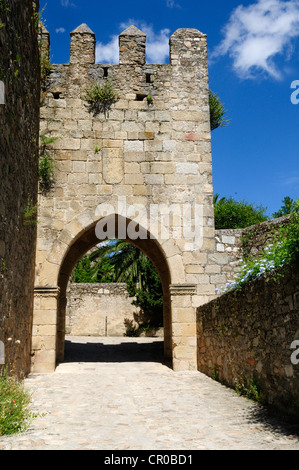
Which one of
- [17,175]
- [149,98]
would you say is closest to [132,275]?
[149,98]

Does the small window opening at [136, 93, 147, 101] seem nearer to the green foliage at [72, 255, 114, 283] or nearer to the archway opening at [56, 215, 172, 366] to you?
the archway opening at [56, 215, 172, 366]

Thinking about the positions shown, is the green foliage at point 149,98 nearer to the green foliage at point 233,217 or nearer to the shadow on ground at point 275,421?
the shadow on ground at point 275,421

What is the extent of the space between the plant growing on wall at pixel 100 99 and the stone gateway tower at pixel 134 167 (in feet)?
0.06

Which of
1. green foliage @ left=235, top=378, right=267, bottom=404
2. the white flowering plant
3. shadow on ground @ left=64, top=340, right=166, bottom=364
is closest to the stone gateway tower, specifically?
shadow on ground @ left=64, top=340, right=166, bottom=364

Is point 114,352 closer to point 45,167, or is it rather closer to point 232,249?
point 232,249

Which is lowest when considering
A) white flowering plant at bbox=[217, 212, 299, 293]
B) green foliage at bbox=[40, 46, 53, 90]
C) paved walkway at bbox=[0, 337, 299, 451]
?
paved walkway at bbox=[0, 337, 299, 451]

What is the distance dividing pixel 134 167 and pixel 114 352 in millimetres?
4694

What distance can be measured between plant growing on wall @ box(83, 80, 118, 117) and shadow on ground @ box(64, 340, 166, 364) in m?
4.96

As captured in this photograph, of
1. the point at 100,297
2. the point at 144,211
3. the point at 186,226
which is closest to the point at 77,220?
the point at 144,211

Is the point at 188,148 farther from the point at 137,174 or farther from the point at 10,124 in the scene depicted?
the point at 10,124

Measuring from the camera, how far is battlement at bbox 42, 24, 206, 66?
8.52m

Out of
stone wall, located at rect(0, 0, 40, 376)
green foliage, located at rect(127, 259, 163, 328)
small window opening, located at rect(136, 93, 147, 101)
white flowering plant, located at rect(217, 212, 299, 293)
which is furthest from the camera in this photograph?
green foliage, located at rect(127, 259, 163, 328)

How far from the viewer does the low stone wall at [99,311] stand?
1557 cm

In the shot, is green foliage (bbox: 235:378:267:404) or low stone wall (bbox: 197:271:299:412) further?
green foliage (bbox: 235:378:267:404)
